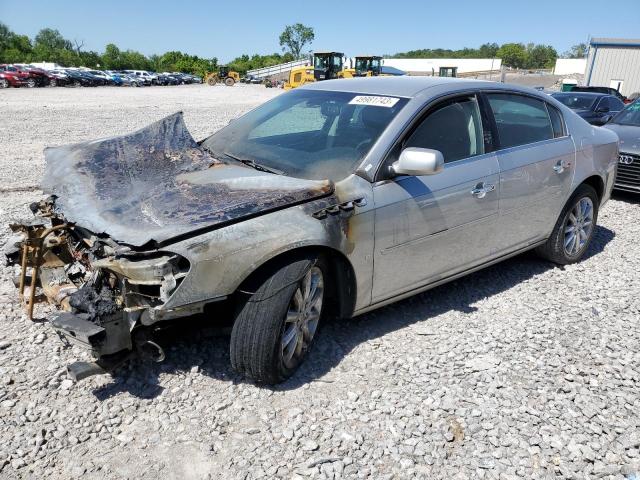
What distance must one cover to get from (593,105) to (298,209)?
12048 millimetres

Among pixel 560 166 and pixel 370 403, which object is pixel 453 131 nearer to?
pixel 560 166

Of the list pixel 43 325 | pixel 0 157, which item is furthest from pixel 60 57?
pixel 43 325

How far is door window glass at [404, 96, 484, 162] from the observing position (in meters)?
3.52

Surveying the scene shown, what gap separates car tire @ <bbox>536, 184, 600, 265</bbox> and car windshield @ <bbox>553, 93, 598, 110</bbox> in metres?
8.79

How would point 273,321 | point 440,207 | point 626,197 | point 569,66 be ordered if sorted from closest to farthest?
point 273,321
point 440,207
point 626,197
point 569,66

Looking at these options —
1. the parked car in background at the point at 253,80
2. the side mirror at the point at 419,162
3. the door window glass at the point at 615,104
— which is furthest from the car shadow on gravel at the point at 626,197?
the parked car in background at the point at 253,80

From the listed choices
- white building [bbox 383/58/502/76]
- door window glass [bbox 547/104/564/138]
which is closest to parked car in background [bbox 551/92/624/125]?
door window glass [bbox 547/104/564/138]

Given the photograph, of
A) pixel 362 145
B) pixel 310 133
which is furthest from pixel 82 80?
pixel 362 145

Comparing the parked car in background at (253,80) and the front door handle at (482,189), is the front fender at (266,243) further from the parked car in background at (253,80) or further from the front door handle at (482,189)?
the parked car in background at (253,80)

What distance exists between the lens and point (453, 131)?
3713 millimetres

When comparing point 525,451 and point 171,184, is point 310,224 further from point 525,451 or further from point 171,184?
point 525,451

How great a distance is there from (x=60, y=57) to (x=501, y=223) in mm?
86750

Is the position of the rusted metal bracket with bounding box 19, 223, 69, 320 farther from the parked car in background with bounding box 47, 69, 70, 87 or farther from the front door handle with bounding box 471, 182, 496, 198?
the parked car in background with bounding box 47, 69, 70, 87

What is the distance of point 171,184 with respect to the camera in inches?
122
